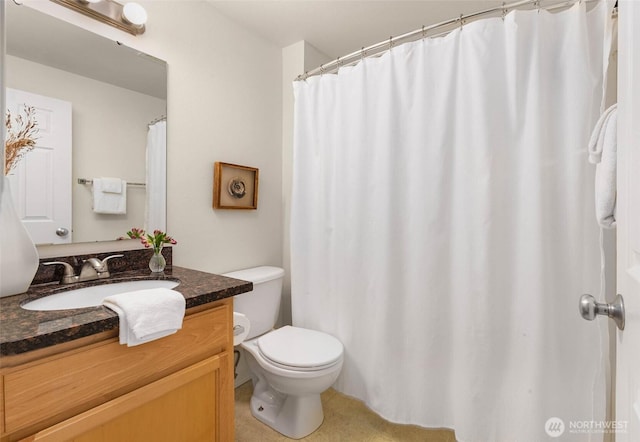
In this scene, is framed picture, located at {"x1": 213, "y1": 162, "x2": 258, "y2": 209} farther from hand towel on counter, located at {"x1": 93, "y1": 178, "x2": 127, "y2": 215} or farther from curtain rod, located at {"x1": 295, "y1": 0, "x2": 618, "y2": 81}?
curtain rod, located at {"x1": 295, "y1": 0, "x2": 618, "y2": 81}

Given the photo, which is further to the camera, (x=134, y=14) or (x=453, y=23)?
(x=453, y=23)

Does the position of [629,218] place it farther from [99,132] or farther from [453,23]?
[99,132]

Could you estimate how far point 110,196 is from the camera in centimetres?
138

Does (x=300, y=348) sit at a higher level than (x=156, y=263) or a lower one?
lower

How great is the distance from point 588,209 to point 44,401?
5.68 ft

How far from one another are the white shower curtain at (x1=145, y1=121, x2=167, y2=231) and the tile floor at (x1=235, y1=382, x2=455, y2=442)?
1111mm

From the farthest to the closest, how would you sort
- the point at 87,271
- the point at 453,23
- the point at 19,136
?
the point at 453,23 < the point at 87,271 < the point at 19,136

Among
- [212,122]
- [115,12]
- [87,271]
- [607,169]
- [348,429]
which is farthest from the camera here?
[212,122]

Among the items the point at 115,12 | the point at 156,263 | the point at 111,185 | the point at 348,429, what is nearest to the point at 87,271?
the point at 156,263

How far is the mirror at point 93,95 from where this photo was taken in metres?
1.17

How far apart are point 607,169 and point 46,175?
183 centimetres

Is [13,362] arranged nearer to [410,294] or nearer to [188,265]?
[188,265]

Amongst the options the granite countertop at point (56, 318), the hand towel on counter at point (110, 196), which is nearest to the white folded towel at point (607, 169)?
the granite countertop at point (56, 318)

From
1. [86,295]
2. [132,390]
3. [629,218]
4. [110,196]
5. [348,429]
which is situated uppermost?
[110,196]
